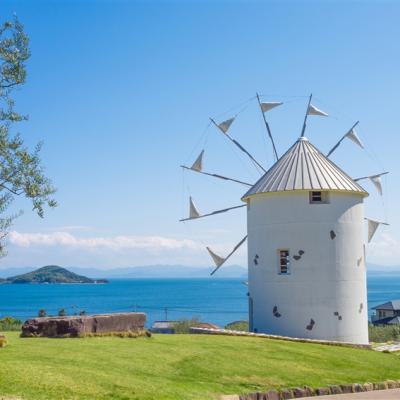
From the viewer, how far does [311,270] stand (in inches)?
810

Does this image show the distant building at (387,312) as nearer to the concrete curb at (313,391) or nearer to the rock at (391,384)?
the rock at (391,384)

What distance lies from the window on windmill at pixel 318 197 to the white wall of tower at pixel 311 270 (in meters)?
0.18

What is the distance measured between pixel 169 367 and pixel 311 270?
10.0 m

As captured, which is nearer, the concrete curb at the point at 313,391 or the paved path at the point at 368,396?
the concrete curb at the point at 313,391

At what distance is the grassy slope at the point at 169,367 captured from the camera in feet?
31.0

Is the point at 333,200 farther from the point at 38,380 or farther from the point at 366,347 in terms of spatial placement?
the point at 38,380

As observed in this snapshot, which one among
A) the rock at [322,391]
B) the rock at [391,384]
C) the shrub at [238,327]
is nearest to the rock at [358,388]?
the rock at [322,391]

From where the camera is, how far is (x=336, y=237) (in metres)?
21.0

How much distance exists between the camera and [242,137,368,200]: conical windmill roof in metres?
21.2

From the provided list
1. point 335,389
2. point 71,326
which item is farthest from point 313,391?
point 71,326

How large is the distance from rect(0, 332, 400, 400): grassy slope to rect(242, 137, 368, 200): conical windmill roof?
21.5 feet

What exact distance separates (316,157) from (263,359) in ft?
36.9

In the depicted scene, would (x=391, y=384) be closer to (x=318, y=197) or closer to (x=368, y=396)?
(x=368, y=396)

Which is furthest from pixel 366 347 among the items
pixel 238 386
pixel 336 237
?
pixel 238 386
